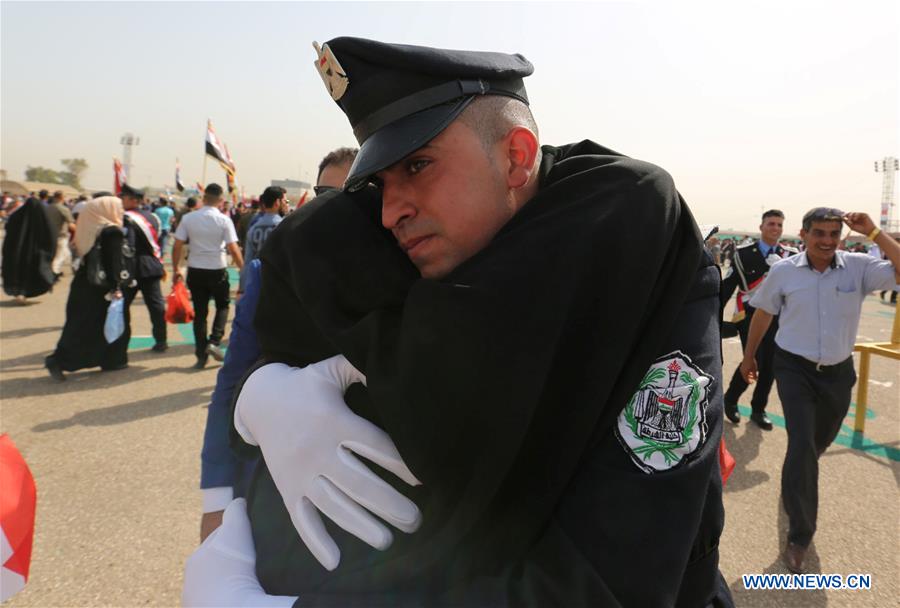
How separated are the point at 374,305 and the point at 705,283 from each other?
0.66 meters

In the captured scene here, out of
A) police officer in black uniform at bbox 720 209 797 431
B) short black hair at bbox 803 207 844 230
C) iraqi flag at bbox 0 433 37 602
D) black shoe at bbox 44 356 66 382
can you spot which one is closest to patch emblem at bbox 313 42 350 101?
iraqi flag at bbox 0 433 37 602

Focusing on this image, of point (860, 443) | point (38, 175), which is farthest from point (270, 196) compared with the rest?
point (38, 175)

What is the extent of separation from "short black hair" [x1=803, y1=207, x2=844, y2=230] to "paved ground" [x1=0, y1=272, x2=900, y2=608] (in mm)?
1947

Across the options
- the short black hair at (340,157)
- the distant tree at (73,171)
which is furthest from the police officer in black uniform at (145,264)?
the distant tree at (73,171)

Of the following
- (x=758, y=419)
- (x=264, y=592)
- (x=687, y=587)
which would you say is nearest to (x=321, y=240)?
(x=264, y=592)

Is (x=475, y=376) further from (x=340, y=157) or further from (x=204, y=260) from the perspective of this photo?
(x=204, y=260)

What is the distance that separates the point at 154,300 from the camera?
6316mm

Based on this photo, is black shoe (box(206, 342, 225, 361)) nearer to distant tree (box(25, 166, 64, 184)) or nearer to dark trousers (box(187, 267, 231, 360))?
dark trousers (box(187, 267, 231, 360))

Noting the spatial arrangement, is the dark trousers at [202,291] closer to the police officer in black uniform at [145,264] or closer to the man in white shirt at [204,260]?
the man in white shirt at [204,260]

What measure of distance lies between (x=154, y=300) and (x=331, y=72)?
6144mm

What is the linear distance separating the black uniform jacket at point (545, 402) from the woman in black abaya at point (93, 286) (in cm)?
565

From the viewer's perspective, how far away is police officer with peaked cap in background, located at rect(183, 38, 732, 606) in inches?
33.0

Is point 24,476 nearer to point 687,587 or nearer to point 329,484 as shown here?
point 329,484

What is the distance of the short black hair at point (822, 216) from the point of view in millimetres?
3529
